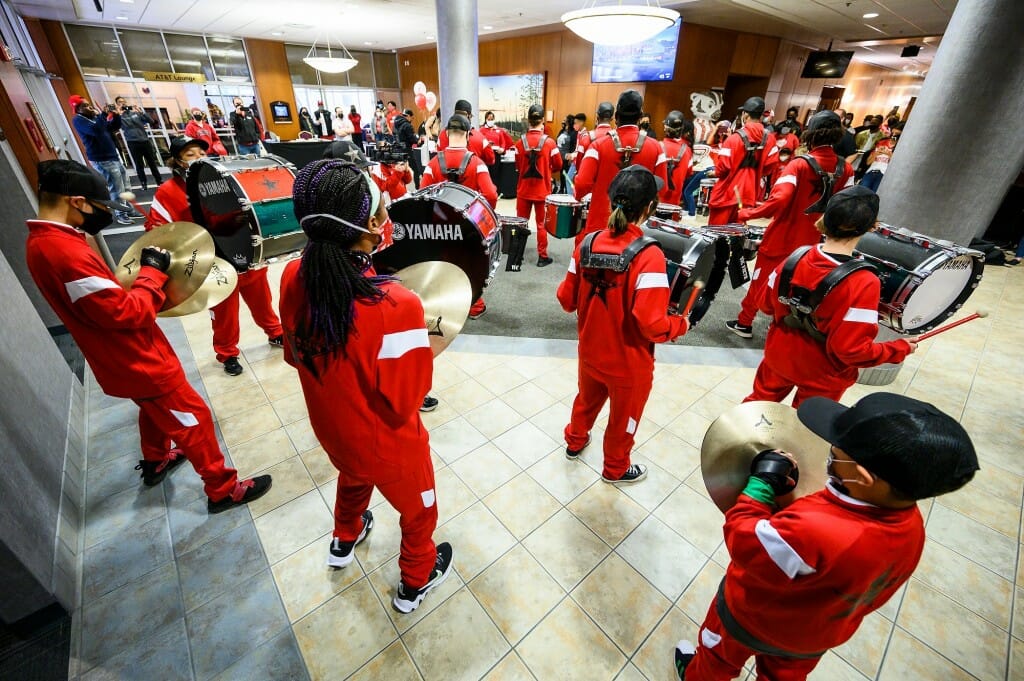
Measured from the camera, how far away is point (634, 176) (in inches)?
68.8

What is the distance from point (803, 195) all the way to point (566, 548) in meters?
3.22

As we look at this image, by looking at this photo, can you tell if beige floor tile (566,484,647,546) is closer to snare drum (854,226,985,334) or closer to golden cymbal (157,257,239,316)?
snare drum (854,226,985,334)

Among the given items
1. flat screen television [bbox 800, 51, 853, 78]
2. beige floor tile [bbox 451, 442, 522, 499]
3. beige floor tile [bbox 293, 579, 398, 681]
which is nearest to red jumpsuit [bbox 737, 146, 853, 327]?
beige floor tile [bbox 451, 442, 522, 499]

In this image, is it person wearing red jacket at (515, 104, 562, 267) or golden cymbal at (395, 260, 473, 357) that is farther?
person wearing red jacket at (515, 104, 562, 267)

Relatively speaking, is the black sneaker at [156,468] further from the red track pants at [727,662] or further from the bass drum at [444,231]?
the red track pants at [727,662]

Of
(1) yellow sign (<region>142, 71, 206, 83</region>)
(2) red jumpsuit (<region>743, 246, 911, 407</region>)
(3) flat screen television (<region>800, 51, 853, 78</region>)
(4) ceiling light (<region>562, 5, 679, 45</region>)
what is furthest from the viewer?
(1) yellow sign (<region>142, 71, 206, 83</region>)

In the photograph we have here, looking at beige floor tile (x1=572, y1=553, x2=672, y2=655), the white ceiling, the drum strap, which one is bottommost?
beige floor tile (x1=572, y1=553, x2=672, y2=655)

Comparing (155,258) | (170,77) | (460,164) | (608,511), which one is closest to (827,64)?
(460,164)

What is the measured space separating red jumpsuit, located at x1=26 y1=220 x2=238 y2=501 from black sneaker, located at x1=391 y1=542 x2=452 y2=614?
45.0 inches

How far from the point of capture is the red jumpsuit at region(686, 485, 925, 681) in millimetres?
901

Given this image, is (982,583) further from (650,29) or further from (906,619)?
(650,29)

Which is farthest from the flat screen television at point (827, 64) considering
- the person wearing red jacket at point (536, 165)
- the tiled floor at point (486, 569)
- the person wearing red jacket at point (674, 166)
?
the tiled floor at point (486, 569)

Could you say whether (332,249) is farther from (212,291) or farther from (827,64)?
(827,64)

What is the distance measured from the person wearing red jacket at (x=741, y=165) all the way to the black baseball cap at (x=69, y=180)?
4.87 meters
